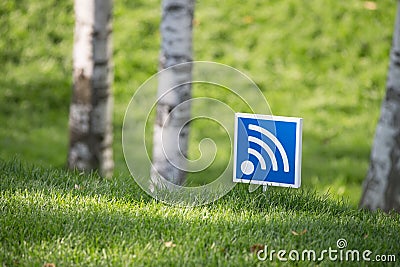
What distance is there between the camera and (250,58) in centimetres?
1008

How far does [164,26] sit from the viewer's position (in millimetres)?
5828

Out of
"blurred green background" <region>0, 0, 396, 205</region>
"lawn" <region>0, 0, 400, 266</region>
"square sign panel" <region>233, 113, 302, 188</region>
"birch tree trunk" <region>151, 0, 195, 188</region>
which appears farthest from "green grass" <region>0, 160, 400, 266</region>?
"blurred green background" <region>0, 0, 396, 205</region>

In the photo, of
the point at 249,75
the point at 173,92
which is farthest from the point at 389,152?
the point at 249,75

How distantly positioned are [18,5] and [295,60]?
4.50 meters

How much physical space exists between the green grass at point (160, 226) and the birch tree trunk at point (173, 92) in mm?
1074

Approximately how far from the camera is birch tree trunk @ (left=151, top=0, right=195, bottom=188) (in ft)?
18.7

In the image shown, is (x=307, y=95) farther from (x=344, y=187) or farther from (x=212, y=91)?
(x=344, y=187)

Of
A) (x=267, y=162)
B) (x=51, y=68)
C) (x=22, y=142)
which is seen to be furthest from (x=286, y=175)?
(x=51, y=68)

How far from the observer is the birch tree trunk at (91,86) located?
264 inches

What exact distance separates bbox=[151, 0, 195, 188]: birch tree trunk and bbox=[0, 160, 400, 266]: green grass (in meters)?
1.07

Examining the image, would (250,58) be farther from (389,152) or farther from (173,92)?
(173,92)

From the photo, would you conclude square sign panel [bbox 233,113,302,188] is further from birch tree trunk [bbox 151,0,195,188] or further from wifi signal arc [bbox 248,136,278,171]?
birch tree trunk [bbox 151,0,195,188]

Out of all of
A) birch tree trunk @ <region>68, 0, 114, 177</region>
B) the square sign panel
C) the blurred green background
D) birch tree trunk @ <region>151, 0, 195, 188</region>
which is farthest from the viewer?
the blurred green background

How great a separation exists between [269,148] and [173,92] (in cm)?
174
